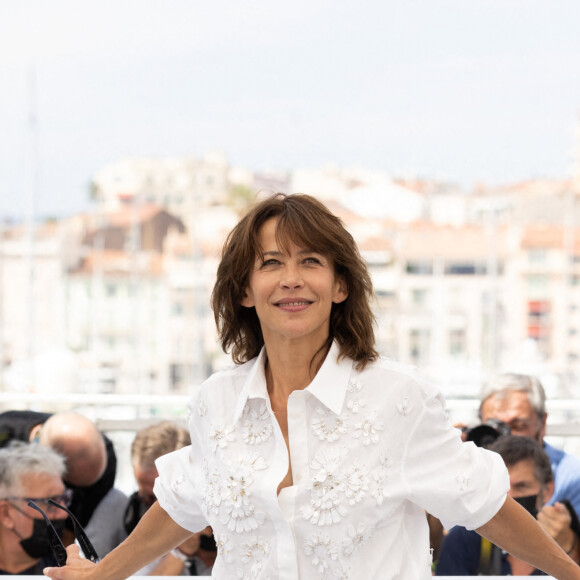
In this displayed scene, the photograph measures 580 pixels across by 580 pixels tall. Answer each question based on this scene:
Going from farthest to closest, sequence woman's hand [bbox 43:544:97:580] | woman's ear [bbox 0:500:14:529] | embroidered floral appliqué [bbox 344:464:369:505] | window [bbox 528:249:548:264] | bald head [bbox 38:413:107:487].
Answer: window [bbox 528:249:548:264] → bald head [bbox 38:413:107:487] → woman's ear [bbox 0:500:14:529] → woman's hand [bbox 43:544:97:580] → embroidered floral appliqué [bbox 344:464:369:505]

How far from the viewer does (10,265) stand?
55375 millimetres

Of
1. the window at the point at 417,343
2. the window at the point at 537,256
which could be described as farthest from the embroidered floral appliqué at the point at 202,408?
the window at the point at 537,256

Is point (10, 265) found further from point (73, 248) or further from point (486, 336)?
point (486, 336)

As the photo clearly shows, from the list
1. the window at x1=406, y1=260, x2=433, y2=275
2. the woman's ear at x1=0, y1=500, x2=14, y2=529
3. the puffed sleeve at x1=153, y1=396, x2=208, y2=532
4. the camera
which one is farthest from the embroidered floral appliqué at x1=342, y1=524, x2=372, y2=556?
the window at x1=406, y1=260, x2=433, y2=275

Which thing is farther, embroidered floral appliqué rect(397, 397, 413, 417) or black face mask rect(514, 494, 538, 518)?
black face mask rect(514, 494, 538, 518)

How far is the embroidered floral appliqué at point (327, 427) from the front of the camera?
4.21 feet

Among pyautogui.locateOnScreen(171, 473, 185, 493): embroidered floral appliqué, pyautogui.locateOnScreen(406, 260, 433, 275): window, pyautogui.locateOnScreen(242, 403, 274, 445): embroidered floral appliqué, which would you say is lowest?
pyautogui.locateOnScreen(406, 260, 433, 275): window

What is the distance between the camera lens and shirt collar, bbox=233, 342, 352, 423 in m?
1.29

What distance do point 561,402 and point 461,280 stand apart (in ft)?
157

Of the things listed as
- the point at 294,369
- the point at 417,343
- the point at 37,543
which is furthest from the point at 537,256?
the point at 294,369

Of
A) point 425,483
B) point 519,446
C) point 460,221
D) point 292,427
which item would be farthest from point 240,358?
point 460,221

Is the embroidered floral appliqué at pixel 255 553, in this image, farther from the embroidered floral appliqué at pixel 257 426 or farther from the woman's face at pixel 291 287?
the woman's face at pixel 291 287

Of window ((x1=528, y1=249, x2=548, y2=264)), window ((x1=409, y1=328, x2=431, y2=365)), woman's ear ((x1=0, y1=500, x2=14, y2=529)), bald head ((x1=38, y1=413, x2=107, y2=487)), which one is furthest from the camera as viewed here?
window ((x1=528, y1=249, x2=548, y2=264))

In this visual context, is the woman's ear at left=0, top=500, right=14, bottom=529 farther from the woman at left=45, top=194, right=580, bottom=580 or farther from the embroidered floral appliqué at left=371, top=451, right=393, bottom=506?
the embroidered floral appliqué at left=371, top=451, right=393, bottom=506
